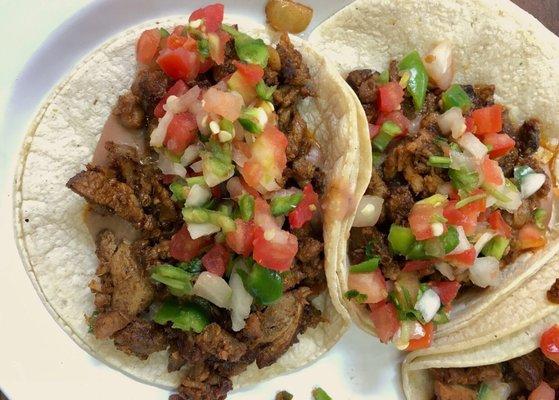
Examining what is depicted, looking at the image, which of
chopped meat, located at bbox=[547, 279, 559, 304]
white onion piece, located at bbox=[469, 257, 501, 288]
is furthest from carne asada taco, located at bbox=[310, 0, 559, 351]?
chopped meat, located at bbox=[547, 279, 559, 304]

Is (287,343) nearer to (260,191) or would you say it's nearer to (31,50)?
(260,191)

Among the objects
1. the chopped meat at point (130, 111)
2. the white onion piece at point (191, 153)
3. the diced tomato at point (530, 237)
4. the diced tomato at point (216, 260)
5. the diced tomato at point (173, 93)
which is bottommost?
the diced tomato at point (530, 237)

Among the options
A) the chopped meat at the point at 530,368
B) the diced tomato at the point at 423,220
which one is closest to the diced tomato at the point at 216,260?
the diced tomato at the point at 423,220

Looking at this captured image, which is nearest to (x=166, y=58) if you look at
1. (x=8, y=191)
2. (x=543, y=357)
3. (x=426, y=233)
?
(x=8, y=191)

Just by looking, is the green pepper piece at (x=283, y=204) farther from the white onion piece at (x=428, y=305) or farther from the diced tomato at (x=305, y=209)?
the white onion piece at (x=428, y=305)

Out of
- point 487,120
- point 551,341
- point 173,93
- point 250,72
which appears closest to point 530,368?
point 551,341
